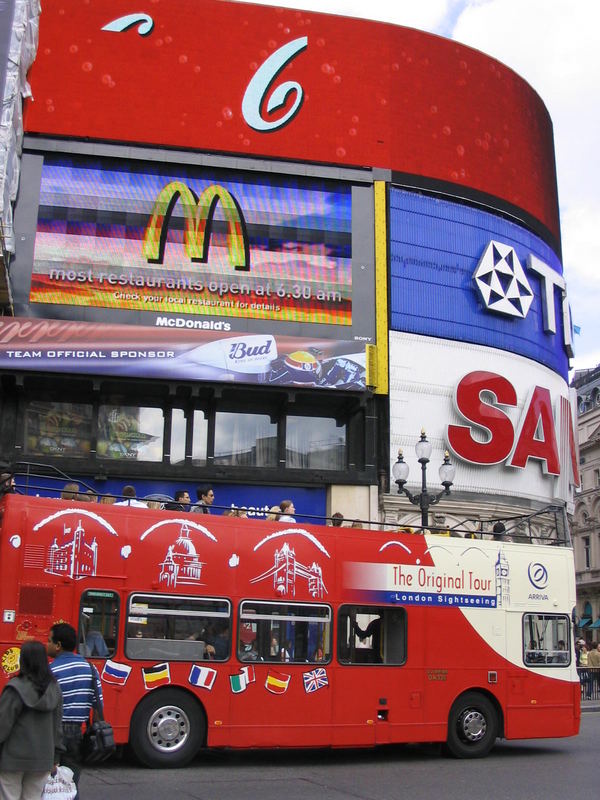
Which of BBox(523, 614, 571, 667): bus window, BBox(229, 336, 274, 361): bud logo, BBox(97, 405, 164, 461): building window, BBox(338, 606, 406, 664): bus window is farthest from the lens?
BBox(97, 405, 164, 461): building window

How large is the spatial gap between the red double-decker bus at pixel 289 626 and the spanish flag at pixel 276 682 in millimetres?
20

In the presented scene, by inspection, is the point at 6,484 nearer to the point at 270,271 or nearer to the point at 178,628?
the point at 178,628

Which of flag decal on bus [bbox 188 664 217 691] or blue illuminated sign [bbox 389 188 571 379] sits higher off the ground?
blue illuminated sign [bbox 389 188 571 379]

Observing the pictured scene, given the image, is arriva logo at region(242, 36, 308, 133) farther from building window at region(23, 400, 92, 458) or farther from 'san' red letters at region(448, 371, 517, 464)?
building window at region(23, 400, 92, 458)

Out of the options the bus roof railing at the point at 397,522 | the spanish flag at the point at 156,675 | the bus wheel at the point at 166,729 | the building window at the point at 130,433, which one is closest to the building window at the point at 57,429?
the building window at the point at 130,433

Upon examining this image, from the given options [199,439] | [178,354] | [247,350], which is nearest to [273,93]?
[247,350]

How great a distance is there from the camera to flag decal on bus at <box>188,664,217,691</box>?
13.2 m

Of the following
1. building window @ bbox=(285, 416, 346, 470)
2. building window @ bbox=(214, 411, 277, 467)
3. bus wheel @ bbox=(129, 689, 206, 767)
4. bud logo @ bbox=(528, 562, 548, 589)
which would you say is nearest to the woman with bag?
bus wheel @ bbox=(129, 689, 206, 767)

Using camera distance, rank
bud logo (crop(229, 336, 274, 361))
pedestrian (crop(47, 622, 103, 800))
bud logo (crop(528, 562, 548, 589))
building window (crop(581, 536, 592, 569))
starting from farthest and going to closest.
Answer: building window (crop(581, 536, 592, 569))
bud logo (crop(229, 336, 274, 361))
bud logo (crop(528, 562, 548, 589))
pedestrian (crop(47, 622, 103, 800))

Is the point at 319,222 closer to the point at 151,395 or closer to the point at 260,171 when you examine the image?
the point at 260,171

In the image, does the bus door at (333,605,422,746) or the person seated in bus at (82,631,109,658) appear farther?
the bus door at (333,605,422,746)

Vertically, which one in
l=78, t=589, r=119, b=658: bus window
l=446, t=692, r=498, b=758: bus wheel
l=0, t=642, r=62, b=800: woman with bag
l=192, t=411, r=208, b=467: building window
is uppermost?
l=192, t=411, r=208, b=467: building window

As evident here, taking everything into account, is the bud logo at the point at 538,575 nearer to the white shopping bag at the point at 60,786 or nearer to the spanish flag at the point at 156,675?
the spanish flag at the point at 156,675

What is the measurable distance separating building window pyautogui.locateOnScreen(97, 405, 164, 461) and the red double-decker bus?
13404mm
